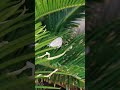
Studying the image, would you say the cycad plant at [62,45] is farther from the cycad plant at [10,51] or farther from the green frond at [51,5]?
the cycad plant at [10,51]

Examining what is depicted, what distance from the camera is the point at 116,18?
1.24 m

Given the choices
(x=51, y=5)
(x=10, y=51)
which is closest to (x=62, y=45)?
(x=51, y=5)

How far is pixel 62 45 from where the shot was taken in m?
1.97

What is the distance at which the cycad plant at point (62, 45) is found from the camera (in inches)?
68.5

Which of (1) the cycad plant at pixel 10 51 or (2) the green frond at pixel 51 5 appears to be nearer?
(1) the cycad plant at pixel 10 51

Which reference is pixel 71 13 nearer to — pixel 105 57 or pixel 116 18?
pixel 116 18

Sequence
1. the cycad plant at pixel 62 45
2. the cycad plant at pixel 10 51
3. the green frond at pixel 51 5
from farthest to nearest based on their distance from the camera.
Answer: the green frond at pixel 51 5, the cycad plant at pixel 62 45, the cycad plant at pixel 10 51

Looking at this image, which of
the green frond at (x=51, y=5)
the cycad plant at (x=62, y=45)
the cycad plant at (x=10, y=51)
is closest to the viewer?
the cycad plant at (x=10, y=51)

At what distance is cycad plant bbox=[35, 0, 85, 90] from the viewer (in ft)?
5.71

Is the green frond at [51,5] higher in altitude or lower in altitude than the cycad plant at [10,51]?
lower

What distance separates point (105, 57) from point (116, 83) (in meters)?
0.09

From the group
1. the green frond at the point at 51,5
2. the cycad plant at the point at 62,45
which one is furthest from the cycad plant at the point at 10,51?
the green frond at the point at 51,5

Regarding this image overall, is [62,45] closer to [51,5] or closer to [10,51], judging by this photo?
[51,5]

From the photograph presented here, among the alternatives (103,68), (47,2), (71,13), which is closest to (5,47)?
(103,68)
